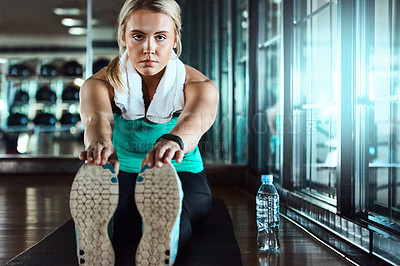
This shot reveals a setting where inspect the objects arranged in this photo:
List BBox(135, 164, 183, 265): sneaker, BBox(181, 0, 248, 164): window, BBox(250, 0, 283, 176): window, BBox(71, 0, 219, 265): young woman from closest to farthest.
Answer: BBox(135, 164, 183, 265): sneaker, BBox(71, 0, 219, 265): young woman, BBox(250, 0, 283, 176): window, BBox(181, 0, 248, 164): window

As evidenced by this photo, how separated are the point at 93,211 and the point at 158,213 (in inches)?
7.3

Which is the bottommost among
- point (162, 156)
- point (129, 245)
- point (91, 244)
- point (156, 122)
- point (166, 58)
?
point (129, 245)

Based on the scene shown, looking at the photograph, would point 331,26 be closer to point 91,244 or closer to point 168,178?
point 168,178

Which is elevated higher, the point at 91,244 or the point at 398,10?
the point at 398,10

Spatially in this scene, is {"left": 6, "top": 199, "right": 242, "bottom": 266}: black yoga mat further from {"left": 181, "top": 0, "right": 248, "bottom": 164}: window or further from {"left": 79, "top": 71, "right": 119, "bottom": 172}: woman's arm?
{"left": 181, "top": 0, "right": 248, "bottom": 164}: window

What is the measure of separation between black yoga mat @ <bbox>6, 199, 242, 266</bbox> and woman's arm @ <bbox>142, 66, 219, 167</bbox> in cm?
39

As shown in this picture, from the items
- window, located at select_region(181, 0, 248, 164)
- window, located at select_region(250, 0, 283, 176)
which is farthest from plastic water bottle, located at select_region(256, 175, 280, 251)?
window, located at select_region(181, 0, 248, 164)

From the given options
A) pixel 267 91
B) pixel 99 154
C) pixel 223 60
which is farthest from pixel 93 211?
pixel 223 60

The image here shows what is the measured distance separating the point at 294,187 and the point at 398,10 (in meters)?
1.28

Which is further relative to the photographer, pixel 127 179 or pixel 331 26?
pixel 331 26

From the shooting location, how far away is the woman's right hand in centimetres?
126

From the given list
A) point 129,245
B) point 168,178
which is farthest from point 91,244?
point 129,245

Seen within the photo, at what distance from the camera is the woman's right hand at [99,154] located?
4.14 ft

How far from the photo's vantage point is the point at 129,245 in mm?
1603
